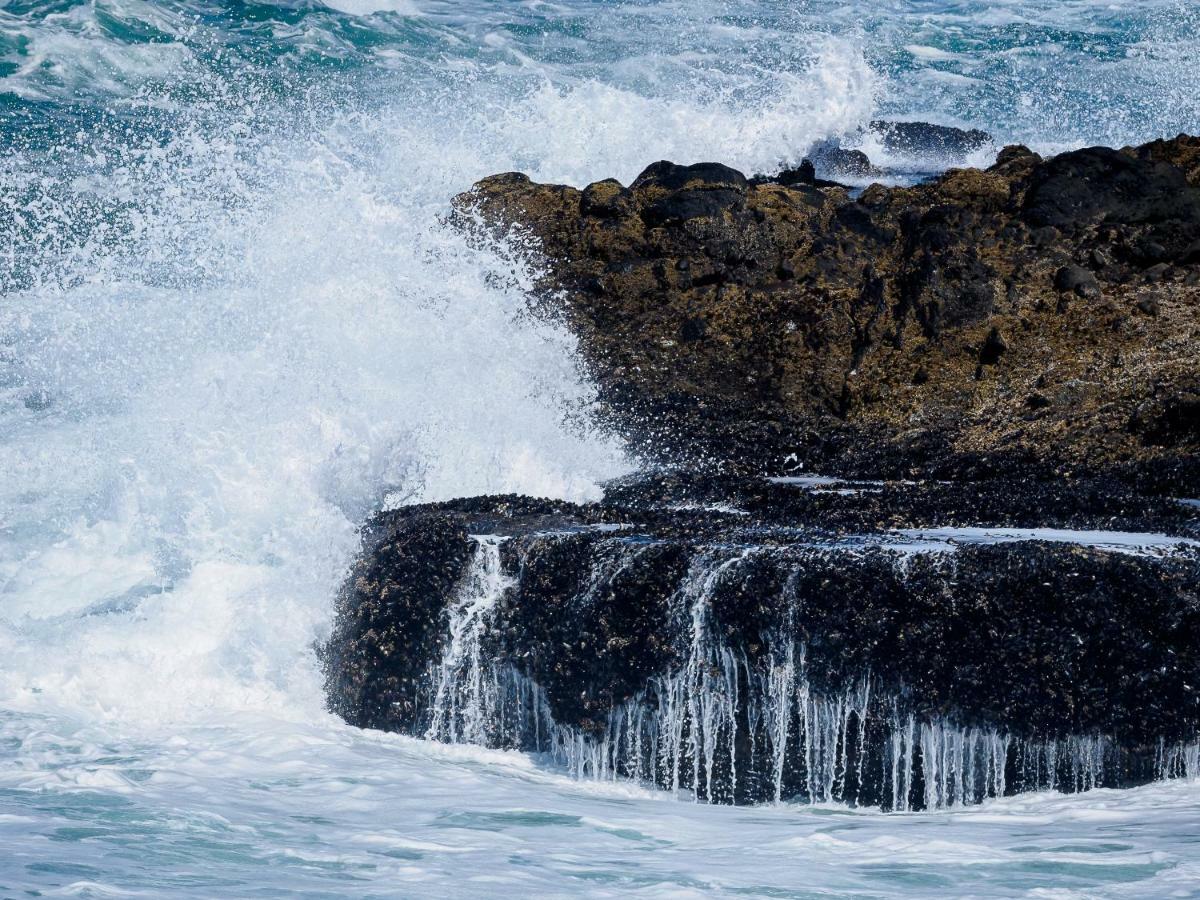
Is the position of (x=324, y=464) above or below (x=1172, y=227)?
below

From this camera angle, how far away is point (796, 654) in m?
4.99

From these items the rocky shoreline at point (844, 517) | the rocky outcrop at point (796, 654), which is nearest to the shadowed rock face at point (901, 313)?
the rocky shoreline at point (844, 517)

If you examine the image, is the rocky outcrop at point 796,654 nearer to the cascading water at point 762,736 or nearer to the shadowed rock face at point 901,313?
the cascading water at point 762,736

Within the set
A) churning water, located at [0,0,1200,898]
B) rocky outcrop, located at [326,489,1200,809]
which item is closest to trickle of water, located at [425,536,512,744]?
rocky outcrop, located at [326,489,1200,809]

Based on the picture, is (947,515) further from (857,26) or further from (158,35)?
(857,26)

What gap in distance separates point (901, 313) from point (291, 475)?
355cm

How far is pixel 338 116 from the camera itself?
1670cm

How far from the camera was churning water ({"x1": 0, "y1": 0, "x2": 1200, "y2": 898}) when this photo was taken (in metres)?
4.09

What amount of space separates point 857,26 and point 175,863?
23.4 meters

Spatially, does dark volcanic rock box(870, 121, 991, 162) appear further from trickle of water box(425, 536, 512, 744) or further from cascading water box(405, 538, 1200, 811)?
cascading water box(405, 538, 1200, 811)

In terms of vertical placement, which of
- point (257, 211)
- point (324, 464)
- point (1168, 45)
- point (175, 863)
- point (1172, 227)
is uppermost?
point (1168, 45)

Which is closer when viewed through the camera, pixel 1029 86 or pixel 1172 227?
pixel 1172 227

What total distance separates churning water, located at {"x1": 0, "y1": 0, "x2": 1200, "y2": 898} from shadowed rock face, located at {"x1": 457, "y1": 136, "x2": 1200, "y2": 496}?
56 cm

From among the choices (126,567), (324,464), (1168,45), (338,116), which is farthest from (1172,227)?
(1168,45)
